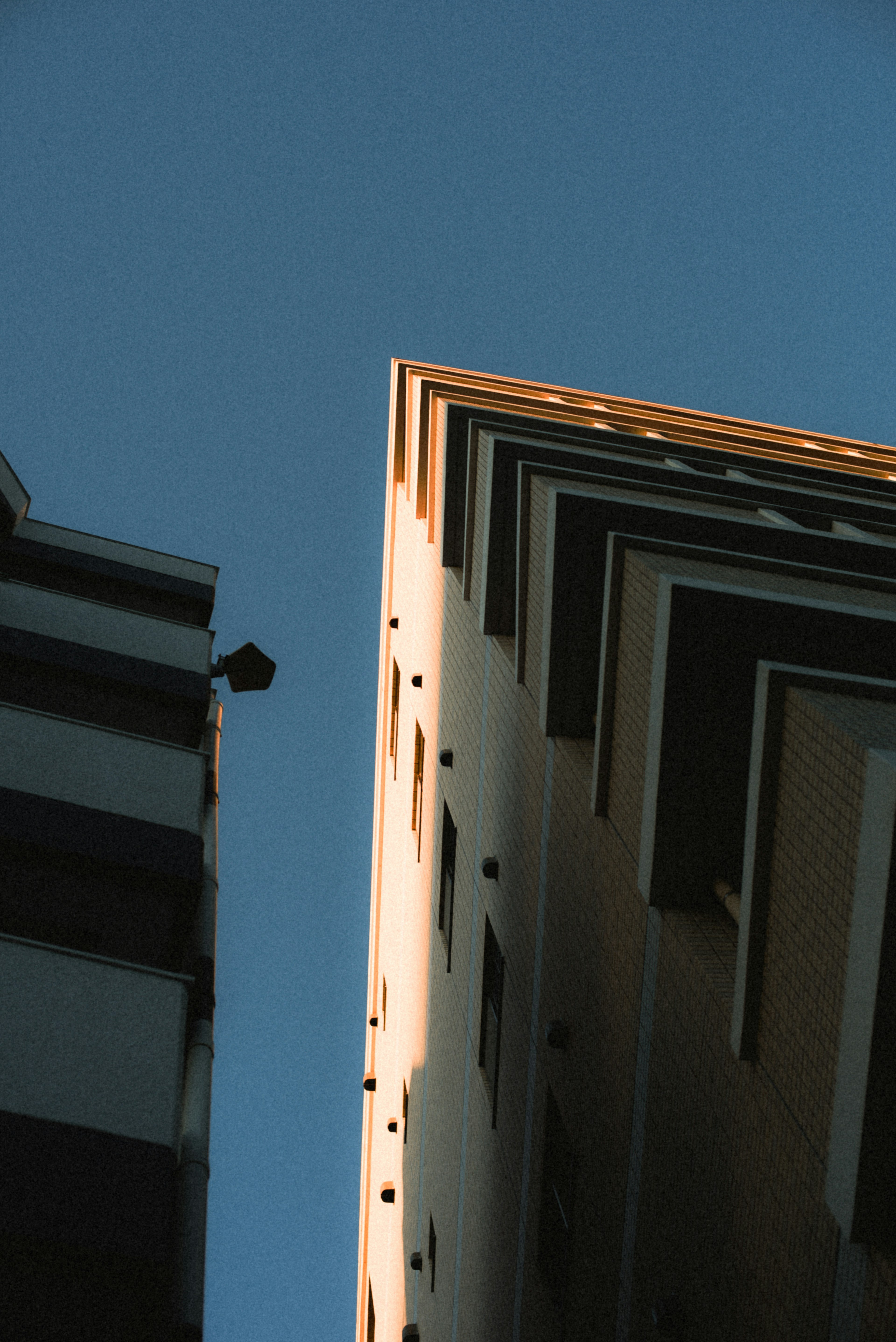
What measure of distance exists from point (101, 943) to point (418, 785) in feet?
32.5

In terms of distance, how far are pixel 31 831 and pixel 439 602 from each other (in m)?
8.44

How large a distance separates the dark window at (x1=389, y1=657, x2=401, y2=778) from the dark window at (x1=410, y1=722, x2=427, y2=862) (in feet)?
7.02

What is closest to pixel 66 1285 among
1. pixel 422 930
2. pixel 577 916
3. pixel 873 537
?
pixel 577 916

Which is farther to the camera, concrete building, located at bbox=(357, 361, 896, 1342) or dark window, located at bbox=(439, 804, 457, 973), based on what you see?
dark window, located at bbox=(439, 804, 457, 973)

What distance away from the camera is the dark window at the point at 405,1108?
17.7 m

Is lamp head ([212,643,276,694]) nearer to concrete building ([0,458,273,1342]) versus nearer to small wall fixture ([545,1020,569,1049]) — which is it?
concrete building ([0,458,273,1342])

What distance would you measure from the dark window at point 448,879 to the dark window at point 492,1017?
6.76 feet

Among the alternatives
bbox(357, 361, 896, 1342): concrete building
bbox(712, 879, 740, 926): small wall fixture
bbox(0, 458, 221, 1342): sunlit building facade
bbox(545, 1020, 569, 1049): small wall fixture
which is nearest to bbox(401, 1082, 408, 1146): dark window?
bbox(357, 361, 896, 1342): concrete building

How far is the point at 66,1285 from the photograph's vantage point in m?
4.21

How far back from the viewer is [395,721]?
20.4 m

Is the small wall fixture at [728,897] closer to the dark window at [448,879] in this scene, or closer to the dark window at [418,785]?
the dark window at [448,879]

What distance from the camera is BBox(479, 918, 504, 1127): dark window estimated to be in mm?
10828

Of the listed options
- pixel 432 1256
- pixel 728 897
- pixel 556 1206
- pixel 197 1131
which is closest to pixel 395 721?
pixel 432 1256

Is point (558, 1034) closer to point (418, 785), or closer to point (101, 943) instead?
point (101, 943)
